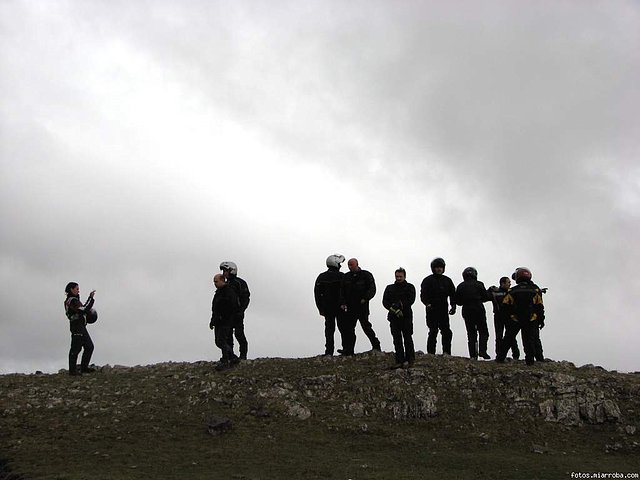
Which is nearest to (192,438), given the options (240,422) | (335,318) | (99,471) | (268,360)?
(240,422)

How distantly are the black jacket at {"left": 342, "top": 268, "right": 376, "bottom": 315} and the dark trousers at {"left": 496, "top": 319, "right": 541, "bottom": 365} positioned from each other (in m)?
4.48

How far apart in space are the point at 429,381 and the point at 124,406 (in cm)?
869

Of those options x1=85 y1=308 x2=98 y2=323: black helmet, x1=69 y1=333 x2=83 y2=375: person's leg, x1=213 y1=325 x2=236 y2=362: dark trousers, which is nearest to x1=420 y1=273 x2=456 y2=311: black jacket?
x1=213 y1=325 x2=236 y2=362: dark trousers

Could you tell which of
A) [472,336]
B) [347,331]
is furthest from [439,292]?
[347,331]

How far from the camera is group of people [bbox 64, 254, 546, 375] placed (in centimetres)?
1845

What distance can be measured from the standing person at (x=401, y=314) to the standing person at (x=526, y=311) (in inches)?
128

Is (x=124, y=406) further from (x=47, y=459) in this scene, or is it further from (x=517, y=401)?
(x=517, y=401)

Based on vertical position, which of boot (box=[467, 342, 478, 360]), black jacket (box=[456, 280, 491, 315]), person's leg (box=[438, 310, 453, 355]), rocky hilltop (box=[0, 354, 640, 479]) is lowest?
rocky hilltop (box=[0, 354, 640, 479])

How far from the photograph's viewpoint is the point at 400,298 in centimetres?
1830

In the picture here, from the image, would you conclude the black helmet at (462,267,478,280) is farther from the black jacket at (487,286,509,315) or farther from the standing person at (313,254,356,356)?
the standing person at (313,254,356,356)

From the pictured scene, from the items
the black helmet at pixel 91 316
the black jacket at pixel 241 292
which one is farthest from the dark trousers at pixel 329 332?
the black helmet at pixel 91 316

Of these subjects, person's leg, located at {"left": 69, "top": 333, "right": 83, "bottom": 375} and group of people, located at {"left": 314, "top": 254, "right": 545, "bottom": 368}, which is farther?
person's leg, located at {"left": 69, "top": 333, "right": 83, "bottom": 375}

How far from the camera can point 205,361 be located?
21172 mm

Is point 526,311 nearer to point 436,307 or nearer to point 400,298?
point 436,307
